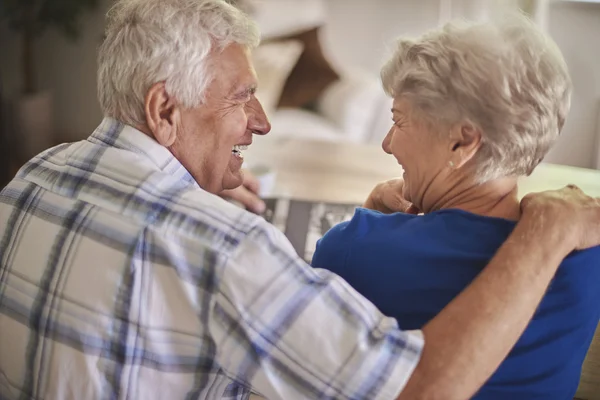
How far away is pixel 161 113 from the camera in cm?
105

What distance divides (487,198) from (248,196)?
2.54 feet

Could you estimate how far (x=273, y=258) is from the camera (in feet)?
2.66

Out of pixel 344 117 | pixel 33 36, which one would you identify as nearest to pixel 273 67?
pixel 344 117

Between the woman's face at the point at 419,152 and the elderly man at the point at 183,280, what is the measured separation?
0.48 feet

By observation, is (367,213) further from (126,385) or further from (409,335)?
(126,385)

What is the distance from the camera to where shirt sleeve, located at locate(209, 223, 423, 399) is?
79 centimetres

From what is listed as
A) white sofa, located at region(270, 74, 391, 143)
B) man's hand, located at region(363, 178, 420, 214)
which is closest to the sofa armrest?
white sofa, located at region(270, 74, 391, 143)

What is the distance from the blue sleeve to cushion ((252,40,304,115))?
3.18 metres

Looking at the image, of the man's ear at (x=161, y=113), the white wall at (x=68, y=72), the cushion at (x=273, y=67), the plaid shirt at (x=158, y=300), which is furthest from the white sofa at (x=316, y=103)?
the plaid shirt at (x=158, y=300)

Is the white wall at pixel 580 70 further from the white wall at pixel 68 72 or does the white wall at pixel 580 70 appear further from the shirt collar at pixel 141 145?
the shirt collar at pixel 141 145

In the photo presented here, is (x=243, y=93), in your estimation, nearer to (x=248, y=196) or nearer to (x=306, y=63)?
(x=248, y=196)

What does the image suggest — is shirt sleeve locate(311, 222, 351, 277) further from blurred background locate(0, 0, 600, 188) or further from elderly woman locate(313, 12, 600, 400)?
blurred background locate(0, 0, 600, 188)

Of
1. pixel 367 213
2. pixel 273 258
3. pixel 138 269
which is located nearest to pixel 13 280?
pixel 138 269

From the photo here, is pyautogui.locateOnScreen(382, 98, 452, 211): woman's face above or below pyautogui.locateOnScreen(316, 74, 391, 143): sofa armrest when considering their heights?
above
